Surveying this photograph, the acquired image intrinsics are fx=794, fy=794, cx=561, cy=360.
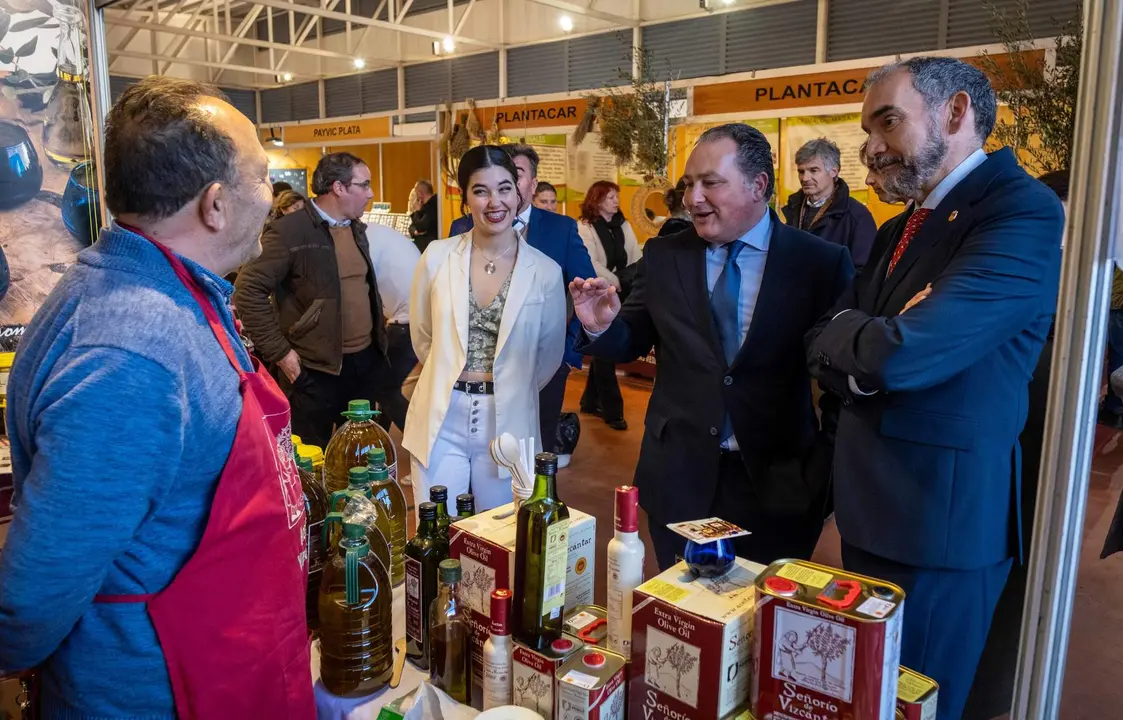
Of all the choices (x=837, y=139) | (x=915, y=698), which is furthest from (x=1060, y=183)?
(x=837, y=139)

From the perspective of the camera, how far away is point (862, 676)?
3.21 feet

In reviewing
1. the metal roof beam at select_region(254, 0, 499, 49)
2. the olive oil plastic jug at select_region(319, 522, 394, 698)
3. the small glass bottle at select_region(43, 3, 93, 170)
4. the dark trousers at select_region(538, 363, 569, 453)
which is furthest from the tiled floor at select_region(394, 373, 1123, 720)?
the metal roof beam at select_region(254, 0, 499, 49)

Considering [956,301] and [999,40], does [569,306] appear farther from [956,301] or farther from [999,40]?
[999,40]

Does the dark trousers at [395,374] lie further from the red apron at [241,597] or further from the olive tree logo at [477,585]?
the red apron at [241,597]

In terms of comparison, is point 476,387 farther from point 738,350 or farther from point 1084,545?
point 1084,545

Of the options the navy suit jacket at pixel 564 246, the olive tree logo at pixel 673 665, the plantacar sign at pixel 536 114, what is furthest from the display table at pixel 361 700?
the plantacar sign at pixel 536 114

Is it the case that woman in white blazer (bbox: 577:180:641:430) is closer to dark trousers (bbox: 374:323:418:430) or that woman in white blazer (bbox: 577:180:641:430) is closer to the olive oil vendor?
dark trousers (bbox: 374:323:418:430)

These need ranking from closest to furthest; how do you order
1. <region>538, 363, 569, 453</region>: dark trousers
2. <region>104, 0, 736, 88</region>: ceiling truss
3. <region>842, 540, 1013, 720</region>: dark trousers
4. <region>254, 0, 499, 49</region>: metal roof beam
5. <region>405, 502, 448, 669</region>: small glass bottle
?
<region>405, 502, 448, 669</region>: small glass bottle < <region>842, 540, 1013, 720</region>: dark trousers < <region>538, 363, 569, 453</region>: dark trousers < <region>254, 0, 499, 49</region>: metal roof beam < <region>104, 0, 736, 88</region>: ceiling truss

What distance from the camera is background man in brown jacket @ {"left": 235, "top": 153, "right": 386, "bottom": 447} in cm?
343

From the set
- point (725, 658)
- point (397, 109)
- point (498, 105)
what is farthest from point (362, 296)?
point (397, 109)

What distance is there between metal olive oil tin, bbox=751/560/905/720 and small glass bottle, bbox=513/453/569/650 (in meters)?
0.34

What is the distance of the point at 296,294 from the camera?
3539mm

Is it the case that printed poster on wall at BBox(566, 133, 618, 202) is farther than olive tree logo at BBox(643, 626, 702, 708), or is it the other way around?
printed poster on wall at BBox(566, 133, 618, 202)

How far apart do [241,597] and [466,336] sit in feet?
4.79
